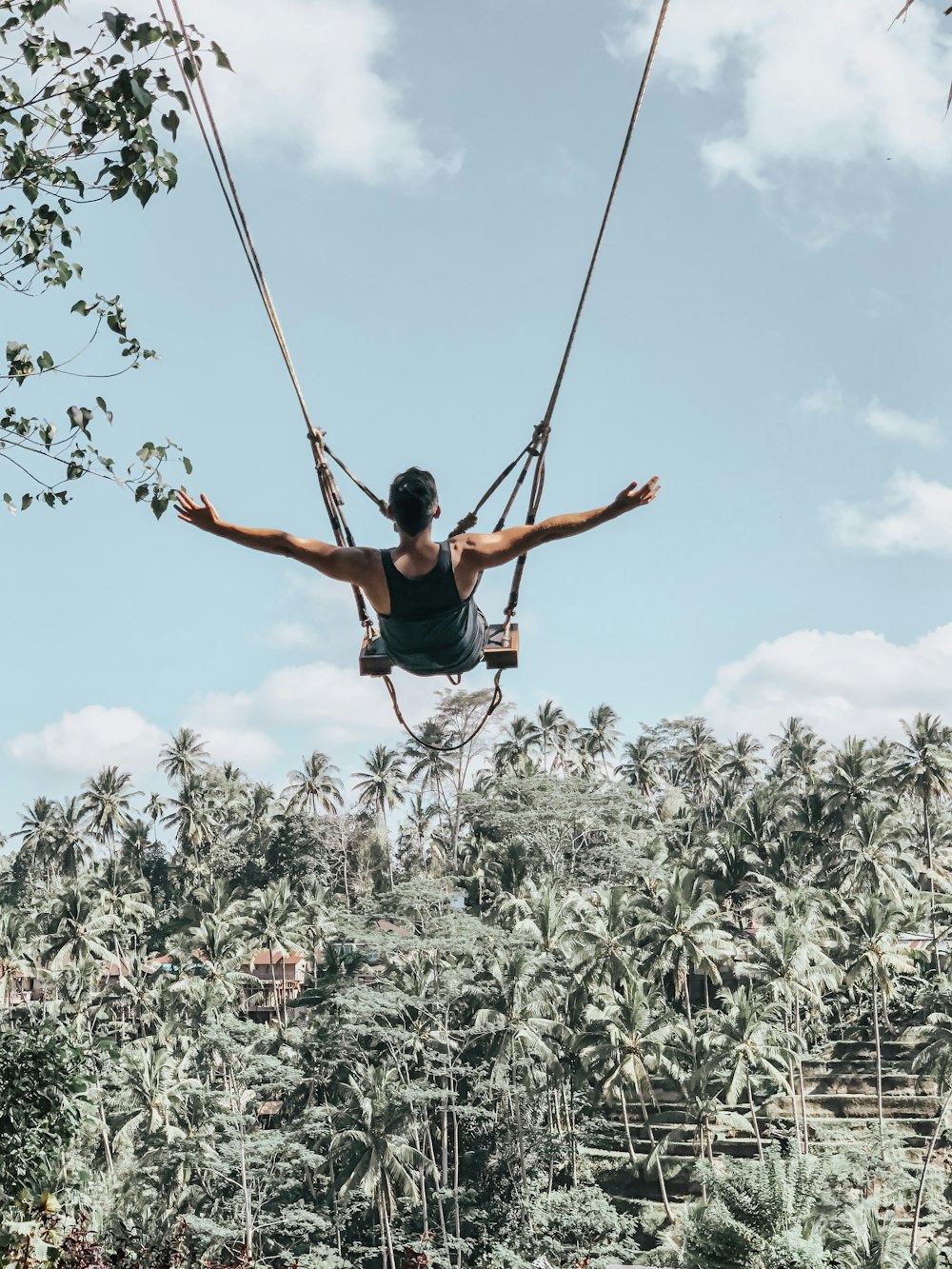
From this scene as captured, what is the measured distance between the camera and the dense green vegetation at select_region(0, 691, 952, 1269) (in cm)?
2970

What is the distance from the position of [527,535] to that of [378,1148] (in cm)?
2967

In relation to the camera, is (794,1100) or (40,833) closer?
(794,1100)

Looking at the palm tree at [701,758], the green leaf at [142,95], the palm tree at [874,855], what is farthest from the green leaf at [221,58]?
the palm tree at [701,758]

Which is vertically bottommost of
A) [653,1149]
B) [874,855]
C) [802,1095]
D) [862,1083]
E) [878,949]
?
[653,1149]

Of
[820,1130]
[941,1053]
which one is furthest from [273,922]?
[941,1053]

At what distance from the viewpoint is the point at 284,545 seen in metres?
4.03

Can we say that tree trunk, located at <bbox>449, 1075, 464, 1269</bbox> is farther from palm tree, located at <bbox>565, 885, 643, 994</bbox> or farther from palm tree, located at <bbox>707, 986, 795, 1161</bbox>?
palm tree, located at <bbox>707, 986, 795, 1161</bbox>

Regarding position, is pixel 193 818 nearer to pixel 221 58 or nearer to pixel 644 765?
pixel 644 765

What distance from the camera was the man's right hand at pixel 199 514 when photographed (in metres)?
3.94

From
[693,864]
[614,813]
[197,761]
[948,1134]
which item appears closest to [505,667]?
[948,1134]

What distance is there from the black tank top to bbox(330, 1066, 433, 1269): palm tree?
93.4 feet

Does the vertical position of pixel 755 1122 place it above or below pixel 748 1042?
below

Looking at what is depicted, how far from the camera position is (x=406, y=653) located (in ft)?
14.7

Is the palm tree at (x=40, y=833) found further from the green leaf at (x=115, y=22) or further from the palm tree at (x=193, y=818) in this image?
the green leaf at (x=115, y=22)
